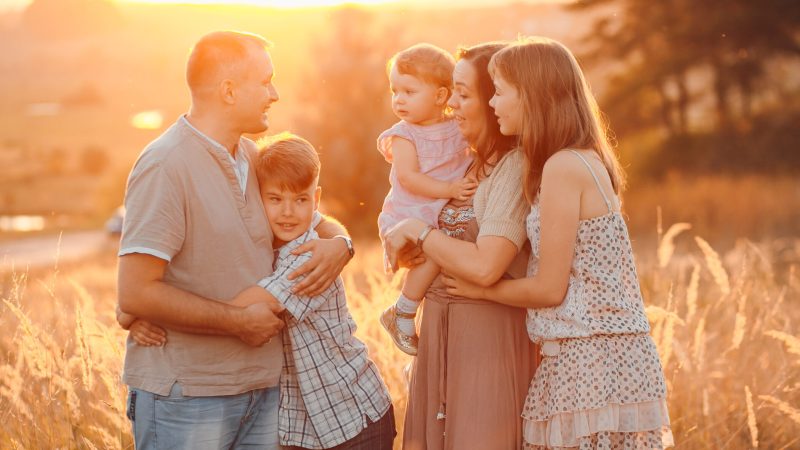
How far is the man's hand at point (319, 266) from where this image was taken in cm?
359

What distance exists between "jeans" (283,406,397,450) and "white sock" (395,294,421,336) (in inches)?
16.6

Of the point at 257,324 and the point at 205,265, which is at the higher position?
the point at 205,265

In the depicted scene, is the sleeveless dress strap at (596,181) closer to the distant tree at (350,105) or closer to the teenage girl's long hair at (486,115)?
the teenage girl's long hair at (486,115)

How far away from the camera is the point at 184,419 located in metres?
3.40

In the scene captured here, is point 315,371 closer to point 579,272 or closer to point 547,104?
point 579,272

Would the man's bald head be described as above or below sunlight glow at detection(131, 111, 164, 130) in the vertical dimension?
below

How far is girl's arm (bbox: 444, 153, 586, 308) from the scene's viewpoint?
316cm

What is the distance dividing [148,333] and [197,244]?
400 millimetres

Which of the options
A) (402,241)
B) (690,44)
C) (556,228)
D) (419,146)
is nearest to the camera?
(556,228)

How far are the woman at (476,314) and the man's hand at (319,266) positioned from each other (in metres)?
0.24

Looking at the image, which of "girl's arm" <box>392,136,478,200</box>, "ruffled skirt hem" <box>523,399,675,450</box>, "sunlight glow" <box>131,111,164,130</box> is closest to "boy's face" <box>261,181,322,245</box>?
"girl's arm" <box>392,136,478,200</box>

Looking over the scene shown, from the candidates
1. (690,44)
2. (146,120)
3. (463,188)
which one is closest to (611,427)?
(463,188)

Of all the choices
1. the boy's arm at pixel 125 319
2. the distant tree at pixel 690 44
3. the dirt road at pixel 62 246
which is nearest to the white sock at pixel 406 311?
the boy's arm at pixel 125 319

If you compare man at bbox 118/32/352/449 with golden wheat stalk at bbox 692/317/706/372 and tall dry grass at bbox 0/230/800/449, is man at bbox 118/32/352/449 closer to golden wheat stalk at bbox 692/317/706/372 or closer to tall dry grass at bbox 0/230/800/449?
tall dry grass at bbox 0/230/800/449
